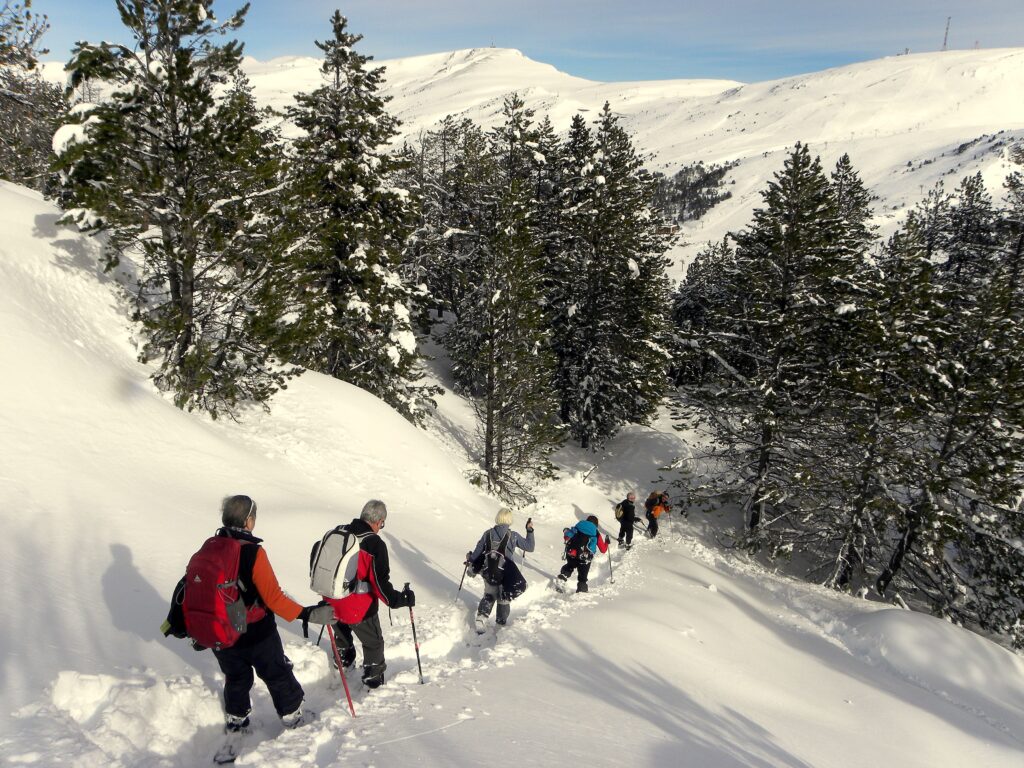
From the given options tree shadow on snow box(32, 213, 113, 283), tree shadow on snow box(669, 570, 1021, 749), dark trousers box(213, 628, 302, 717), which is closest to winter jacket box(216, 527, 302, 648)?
dark trousers box(213, 628, 302, 717)

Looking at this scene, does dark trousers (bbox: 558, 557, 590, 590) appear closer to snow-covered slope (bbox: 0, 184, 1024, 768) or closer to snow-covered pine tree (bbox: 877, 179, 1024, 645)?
snow-covered slope (bbox: 0, 184, 1024, 768)

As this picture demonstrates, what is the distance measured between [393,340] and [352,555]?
46.1 ft

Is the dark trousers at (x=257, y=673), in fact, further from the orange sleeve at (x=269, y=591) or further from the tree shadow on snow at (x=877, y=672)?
the tree shadow on snow at (x=877, y=672)

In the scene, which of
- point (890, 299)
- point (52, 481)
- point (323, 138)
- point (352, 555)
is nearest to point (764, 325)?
point (890, 299)

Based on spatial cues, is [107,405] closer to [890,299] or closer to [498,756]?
[498,756]

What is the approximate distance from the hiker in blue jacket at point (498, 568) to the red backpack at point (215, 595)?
4.10 meters

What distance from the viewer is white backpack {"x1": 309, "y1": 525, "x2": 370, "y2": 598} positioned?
16.0ft

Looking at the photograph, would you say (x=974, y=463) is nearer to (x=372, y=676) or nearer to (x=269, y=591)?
(x=372, y=676)

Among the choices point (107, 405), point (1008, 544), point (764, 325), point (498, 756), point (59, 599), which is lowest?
point (1008, 544)

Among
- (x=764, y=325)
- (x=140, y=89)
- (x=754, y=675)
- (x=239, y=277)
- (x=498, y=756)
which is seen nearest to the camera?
(x=498, y=756)

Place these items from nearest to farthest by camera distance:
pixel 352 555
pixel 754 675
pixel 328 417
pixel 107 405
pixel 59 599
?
pixel 352 555, pixel 59 599, pixel 754 675, pixel 107 405, pixel 328 417

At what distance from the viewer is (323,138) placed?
1695cm

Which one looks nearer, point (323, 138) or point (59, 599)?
point (59, 599)

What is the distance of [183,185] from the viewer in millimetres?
10984
